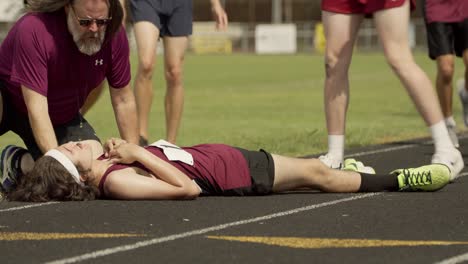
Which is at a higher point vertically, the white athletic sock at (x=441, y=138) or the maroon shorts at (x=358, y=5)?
the maroon shorts at (x=358, y=5)

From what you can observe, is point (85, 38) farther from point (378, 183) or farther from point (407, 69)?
point (407, 69)

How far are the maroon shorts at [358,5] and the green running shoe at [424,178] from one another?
1246mm

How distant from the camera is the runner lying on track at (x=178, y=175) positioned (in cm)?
810

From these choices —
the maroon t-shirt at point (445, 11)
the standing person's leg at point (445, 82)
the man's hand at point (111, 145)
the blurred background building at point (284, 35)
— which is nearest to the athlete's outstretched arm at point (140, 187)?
the man's hand at point (111, 145)

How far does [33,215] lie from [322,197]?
1.87 meters

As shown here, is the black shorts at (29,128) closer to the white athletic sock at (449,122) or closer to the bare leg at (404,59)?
the bare leg at (404,59)

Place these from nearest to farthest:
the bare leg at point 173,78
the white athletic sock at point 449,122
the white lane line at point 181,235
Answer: the white lane line at point 181,235 → the bare leg at point 173,78 → the white athletic sock at point 449,122

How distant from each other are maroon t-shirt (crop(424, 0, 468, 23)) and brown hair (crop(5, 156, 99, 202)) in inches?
212

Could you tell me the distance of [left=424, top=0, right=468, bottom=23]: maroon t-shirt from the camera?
499 inches

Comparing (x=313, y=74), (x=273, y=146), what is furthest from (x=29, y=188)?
(x=313, y=74)

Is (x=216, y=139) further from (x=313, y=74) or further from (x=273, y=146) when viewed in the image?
(x=313, y=74)

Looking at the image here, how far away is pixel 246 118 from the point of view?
17.4m

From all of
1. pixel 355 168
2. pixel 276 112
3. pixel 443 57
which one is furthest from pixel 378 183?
pixel 276 112

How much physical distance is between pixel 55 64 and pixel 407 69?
2416 millimetres
